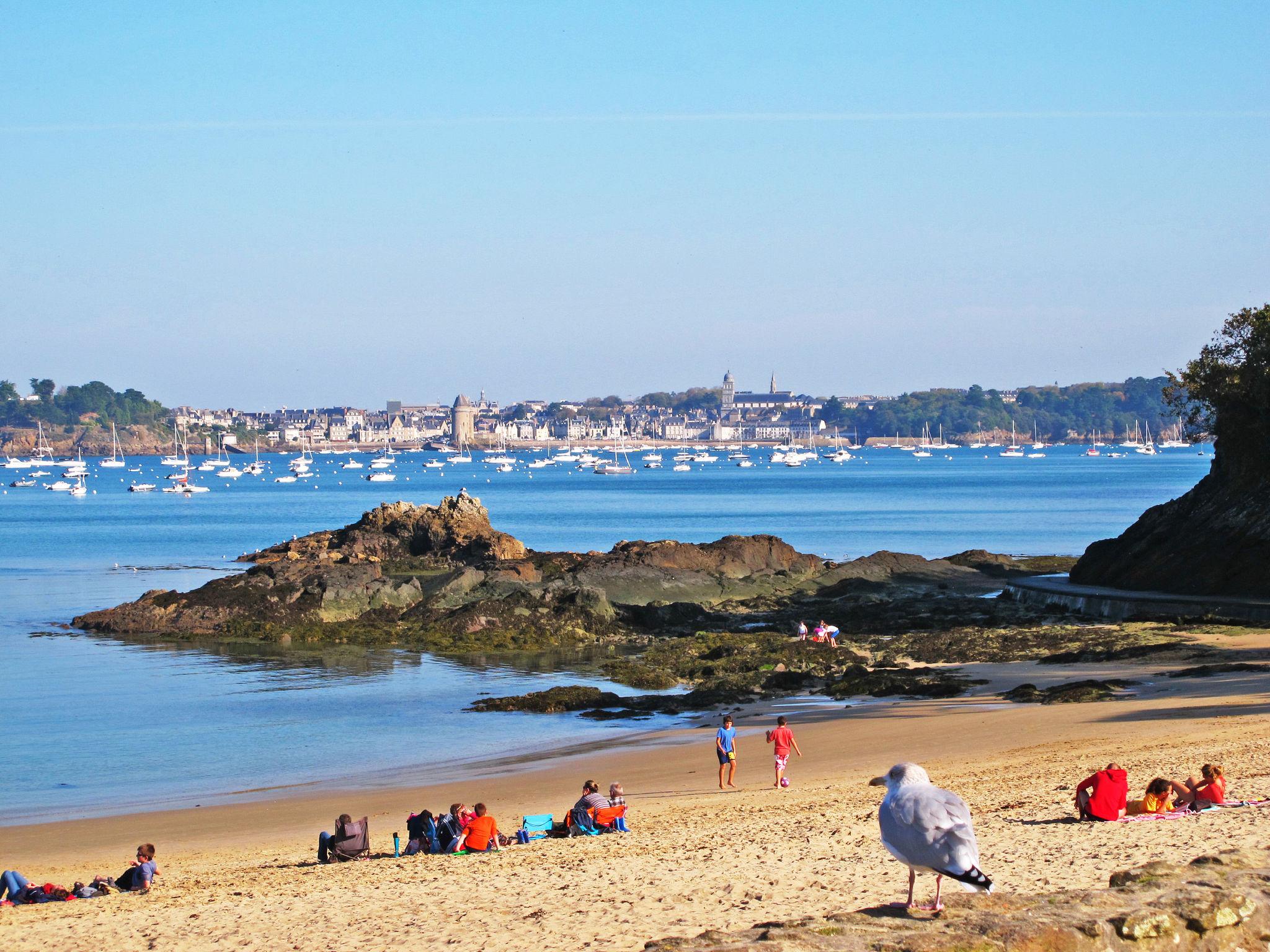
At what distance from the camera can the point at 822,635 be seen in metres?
27.4

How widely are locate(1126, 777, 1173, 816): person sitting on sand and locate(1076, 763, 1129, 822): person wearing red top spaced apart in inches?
5.6

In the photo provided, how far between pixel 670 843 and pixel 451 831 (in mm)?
2056

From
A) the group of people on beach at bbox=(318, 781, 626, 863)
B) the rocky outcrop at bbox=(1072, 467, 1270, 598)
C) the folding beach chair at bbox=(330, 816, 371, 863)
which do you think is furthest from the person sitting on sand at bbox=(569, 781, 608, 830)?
the rocky outcrop at bbox=(1072, 467, 1270, 598)

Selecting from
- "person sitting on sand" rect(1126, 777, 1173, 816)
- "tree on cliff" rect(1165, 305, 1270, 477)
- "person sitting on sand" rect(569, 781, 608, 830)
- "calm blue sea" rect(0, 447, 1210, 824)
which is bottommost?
"calm blue sea" rect(0, 447, 1210, 824)

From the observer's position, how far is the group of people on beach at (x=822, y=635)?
2722 cm

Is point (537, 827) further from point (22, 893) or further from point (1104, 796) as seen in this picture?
point (1104, 796)

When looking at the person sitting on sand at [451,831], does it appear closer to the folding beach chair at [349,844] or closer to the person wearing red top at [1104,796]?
the folding beach chair at [349,844]

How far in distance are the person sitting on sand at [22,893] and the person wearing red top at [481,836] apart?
330 cm

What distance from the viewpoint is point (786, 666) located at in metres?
24.9

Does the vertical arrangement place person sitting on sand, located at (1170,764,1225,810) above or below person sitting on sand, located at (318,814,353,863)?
above

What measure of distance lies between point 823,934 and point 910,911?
67 cm

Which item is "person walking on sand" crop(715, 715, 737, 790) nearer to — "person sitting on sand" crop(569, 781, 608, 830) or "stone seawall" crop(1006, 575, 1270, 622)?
"person sitting on sand" crop(569, 781, 608, 830)

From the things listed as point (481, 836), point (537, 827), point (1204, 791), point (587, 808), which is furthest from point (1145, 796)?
point (481, 836)

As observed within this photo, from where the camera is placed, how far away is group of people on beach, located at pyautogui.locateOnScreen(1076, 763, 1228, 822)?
435 inches
